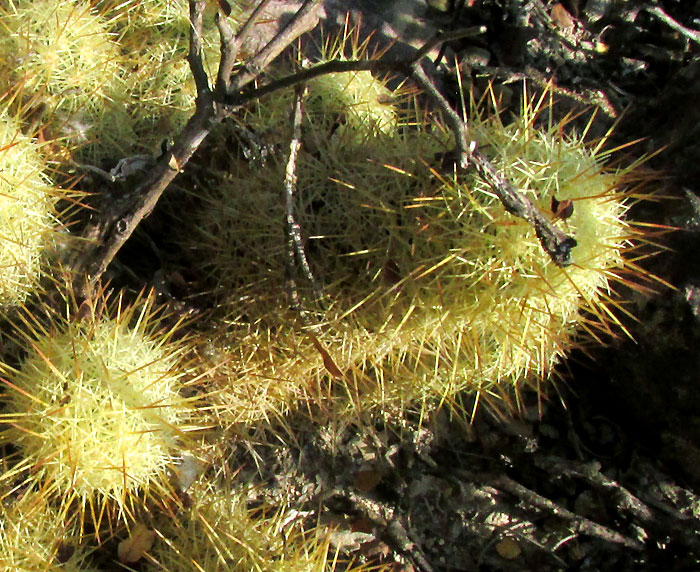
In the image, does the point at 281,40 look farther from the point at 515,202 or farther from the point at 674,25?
the point at 674,25

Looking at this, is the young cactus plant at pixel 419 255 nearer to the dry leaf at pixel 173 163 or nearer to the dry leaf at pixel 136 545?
the dry leaf at pixel 173 163

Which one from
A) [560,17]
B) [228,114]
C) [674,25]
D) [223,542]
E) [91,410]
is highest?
[674,25]

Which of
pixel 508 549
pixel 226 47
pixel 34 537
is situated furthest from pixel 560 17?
pixel 34 537

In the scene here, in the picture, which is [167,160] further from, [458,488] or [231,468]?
[458,488]

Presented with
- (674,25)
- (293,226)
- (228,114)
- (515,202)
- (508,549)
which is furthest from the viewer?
(674,25)

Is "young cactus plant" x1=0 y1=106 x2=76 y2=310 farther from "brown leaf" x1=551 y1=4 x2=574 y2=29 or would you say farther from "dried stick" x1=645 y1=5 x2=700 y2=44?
A: "dried stick" x1=645 y1=5 x2=700 y2=44

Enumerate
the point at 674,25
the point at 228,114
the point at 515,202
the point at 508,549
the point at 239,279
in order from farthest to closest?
the point at 674,25
the point at 508,549
the point at 239,279
the point at 228,114
the point at 515,202

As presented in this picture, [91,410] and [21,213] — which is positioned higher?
[21,213]
